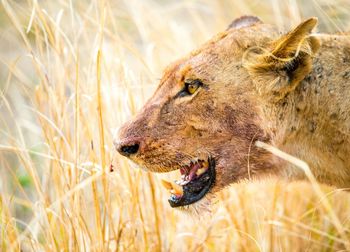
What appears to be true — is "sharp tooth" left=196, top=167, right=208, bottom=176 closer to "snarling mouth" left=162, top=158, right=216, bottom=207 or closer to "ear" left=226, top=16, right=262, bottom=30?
"snarling mouth" left=162, top=158, right=216, bottom=207

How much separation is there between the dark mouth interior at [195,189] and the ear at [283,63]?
46 centimetres

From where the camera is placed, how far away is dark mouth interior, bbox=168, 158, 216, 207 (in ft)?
9.92

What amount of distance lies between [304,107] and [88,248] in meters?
1.32

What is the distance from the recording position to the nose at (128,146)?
9.50 ft

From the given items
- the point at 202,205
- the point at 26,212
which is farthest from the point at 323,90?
the point at 26,212

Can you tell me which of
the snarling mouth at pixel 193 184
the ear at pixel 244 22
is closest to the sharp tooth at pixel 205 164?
→ the snarling mouth at pixel 193 184

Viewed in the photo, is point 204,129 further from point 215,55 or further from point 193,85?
point 215,55

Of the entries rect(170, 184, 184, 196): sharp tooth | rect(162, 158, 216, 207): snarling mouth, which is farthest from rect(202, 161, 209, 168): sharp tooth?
rect(170, 184, 184, 196): sharp tooth

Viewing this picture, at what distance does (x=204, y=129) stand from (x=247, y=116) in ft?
0.68

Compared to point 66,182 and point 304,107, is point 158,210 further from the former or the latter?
point 304,107

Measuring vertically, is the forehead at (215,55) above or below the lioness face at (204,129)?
above

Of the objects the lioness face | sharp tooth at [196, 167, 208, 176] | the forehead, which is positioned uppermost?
the forehead

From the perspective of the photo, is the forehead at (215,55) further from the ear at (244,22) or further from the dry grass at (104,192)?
the dry grass at (104,192)

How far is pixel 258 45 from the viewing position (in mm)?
3033
